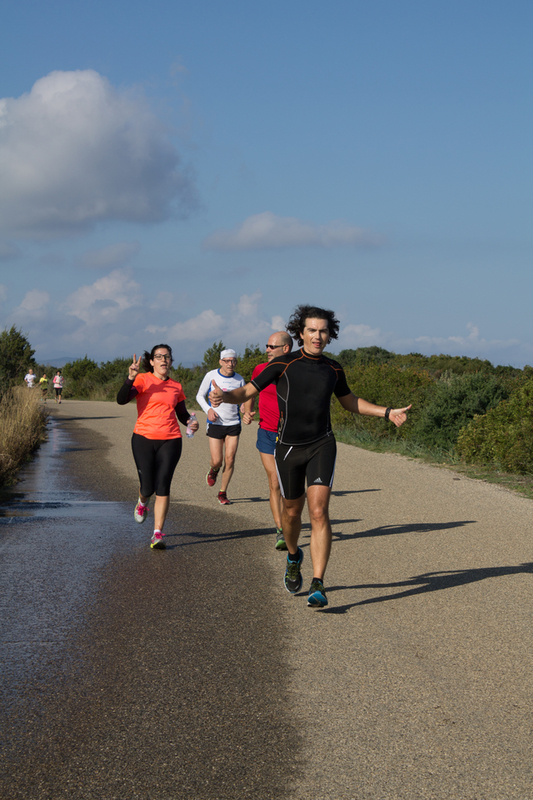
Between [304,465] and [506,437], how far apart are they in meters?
8.64

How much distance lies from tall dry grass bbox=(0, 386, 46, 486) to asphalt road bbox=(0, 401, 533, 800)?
422 cm

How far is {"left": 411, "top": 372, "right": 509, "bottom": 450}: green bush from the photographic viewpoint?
1736cm

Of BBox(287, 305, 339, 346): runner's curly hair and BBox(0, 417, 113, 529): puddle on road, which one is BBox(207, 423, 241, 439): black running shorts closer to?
BBox(0, 417, 113, 529): puddle on road

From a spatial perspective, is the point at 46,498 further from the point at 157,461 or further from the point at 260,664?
the point at 260,664

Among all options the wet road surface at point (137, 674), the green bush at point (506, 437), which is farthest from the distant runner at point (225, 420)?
the green bush at point (506, 437)

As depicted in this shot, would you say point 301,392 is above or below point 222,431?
above

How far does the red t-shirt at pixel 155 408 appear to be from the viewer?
786 centimetres

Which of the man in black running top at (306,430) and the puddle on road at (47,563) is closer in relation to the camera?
the puddle on road at (47,563)

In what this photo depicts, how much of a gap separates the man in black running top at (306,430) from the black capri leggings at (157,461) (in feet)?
7.01

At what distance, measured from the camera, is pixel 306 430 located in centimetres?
585

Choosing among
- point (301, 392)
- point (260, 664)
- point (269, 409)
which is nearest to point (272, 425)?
point (269, 409)

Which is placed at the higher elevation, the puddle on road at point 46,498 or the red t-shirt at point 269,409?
the red t-shirt at point 269,409

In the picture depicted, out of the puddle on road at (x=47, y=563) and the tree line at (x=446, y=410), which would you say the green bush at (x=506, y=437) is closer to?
the tree line at (x=446, y=410)

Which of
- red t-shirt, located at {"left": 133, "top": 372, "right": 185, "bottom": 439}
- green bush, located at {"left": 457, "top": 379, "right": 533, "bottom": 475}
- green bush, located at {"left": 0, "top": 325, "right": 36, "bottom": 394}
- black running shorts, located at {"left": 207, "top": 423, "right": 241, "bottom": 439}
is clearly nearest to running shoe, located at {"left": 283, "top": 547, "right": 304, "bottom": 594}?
red t-shirt, located at {"left": 133, "top": 372, "right": 185, "bottom": 439}
